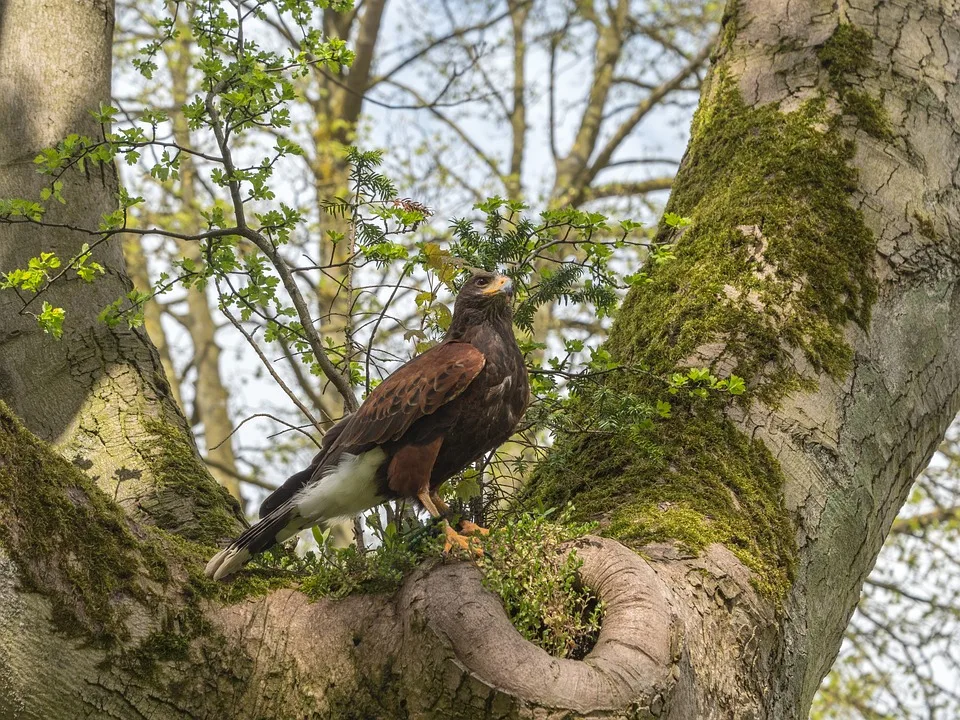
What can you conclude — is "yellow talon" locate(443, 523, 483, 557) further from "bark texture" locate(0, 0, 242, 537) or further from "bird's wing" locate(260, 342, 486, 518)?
"bark texture" locate(0, 0, 242, 537)

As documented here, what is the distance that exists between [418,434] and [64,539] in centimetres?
155

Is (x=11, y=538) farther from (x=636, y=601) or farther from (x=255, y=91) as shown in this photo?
(x=255, y=91)

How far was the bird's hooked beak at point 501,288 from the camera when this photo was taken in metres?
4.05

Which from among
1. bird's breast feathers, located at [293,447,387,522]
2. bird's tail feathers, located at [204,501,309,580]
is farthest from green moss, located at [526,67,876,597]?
bird's tail feathers, located at [204,501,309,580]

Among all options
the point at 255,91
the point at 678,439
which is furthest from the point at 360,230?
the point at 678,439

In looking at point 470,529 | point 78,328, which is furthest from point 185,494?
point 470,529

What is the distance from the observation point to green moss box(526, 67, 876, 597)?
11.2 ft

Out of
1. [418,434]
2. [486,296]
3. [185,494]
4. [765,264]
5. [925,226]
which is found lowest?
[185,494]

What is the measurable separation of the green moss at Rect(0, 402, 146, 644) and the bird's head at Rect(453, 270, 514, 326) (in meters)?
1.87

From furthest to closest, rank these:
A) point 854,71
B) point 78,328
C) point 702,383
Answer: point 854,71
point 78,328
point 702,383

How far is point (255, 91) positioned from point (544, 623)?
2595 millimetres

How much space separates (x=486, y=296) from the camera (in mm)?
4082

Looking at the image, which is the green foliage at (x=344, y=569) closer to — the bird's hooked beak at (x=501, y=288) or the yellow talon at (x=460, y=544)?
the yellow talon at (x=460, y=544)

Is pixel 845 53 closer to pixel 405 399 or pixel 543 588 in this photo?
pixel 405 399
